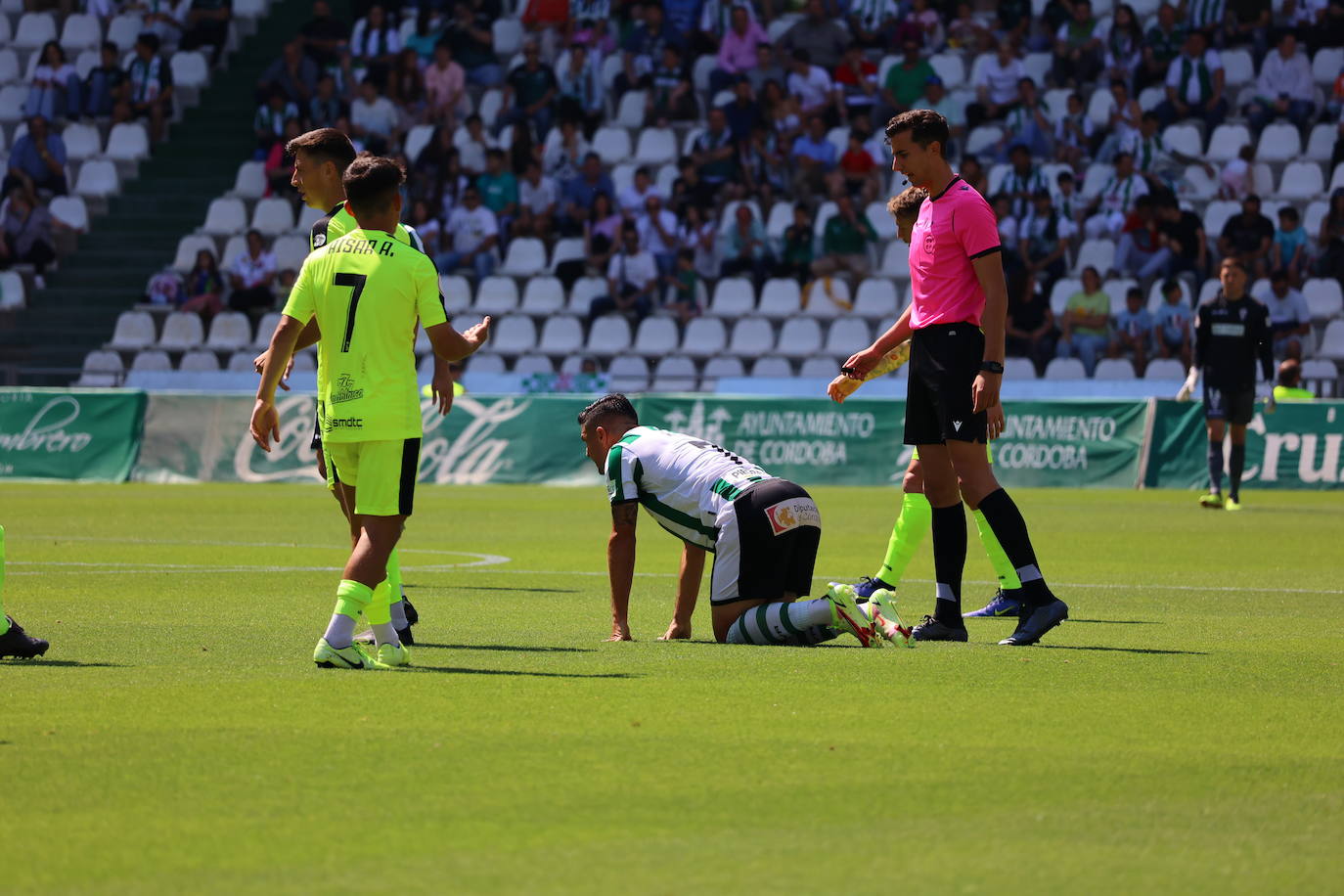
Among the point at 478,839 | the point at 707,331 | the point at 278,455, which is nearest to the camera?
the point at 478,839

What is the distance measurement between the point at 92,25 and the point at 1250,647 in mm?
30324

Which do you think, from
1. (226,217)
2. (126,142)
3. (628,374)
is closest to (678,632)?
(628,374)

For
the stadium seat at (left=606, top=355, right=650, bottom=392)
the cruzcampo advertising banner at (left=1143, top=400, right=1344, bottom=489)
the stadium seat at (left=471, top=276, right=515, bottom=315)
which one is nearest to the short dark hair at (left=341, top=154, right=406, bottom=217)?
the cruzcampo advertising banner at (left=1143, top=400, right=1344, bottom=489)

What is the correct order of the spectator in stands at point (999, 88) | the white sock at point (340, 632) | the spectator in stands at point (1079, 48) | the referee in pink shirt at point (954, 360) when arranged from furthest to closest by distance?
the spectator in stands at point (1079, 48) < the spectator in stands at point (999, 88) < the referee in pink shirt at point (954, 360) < the white sock at point (340, 632)

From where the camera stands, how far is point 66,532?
1606 cm

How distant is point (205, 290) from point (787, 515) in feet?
74.6

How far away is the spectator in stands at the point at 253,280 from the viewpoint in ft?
95.9

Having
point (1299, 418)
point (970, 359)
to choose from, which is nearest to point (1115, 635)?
point (970, 359)

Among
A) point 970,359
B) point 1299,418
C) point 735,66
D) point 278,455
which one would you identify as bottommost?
point 278,455

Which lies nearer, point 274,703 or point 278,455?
point 274,703

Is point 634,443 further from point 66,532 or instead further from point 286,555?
point 66,532

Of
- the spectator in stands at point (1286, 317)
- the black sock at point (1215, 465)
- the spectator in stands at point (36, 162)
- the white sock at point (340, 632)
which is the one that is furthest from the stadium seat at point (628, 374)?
the white sock at point (340, 632)

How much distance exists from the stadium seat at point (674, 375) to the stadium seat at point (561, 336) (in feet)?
4.36

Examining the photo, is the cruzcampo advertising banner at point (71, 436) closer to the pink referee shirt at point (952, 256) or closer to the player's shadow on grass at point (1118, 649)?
the pink referee shirt at point (952, 256)
